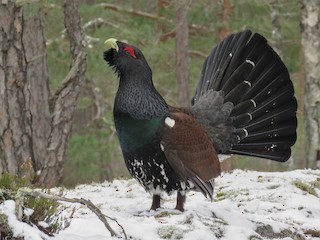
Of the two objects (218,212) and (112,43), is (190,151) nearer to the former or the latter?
(218,212)

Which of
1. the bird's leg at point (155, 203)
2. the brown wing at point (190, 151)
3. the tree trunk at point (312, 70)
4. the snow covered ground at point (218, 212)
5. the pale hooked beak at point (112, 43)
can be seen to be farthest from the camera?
the tree trunk at point (312, 70)

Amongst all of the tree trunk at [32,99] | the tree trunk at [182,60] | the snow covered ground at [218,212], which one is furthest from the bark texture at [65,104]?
the tree trunk at [182,60]

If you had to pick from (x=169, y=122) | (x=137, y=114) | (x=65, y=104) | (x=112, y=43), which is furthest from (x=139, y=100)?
(x=65, y=104)

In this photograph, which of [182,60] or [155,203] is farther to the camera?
[182,60]

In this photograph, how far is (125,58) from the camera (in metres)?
5.16

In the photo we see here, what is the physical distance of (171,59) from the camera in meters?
17.5

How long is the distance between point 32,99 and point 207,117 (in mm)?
3233

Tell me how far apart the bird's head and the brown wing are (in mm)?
501

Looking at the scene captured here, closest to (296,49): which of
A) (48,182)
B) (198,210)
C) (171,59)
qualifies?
(171,59)

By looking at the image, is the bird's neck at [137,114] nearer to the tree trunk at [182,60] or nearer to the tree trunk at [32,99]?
the tree trunk at [32,99]

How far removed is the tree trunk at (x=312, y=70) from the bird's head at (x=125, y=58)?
20.0ft

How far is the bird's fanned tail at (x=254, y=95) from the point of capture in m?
6.30

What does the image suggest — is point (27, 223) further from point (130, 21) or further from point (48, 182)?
point (130, 21)

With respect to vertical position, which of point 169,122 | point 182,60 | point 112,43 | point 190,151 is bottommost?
point 190,151
